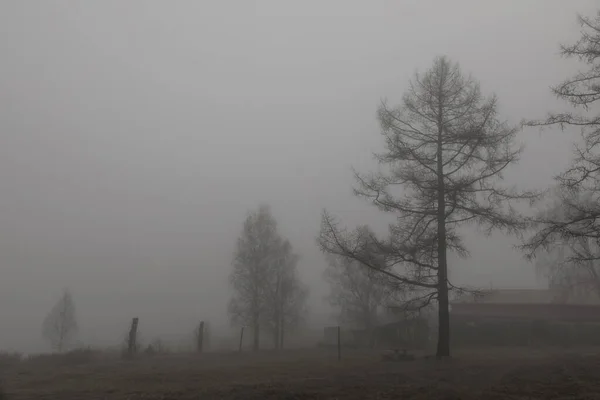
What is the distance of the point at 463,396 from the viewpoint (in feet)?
29.0

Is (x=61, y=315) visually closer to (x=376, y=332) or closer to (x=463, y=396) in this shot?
(x=376, y=332)

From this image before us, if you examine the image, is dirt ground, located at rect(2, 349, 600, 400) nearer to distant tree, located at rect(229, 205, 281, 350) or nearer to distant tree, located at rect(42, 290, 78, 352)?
distant tree, located at rect(229, 205, 281, 350)

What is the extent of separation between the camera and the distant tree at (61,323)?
5182 centimetres

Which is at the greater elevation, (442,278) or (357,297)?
(442,278)

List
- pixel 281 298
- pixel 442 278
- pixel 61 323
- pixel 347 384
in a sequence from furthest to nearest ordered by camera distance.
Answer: pixel 61 323 < pixel 281 298 < pixel 442 278 < pixel 347 384

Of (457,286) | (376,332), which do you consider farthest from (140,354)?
(457,286)

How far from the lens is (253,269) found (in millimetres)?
37188

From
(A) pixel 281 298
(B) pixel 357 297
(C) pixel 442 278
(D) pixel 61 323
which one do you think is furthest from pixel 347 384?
(D) pixel 61 323

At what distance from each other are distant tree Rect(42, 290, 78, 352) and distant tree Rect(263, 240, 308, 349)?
28.8 meters

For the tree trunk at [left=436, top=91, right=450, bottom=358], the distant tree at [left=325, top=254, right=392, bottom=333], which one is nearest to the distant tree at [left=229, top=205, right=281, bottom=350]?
the distant tree at [left=325, top=254, right=392, bottom=333]

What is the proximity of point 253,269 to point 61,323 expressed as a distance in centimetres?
2976

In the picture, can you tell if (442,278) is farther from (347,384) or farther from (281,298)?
(281,298)

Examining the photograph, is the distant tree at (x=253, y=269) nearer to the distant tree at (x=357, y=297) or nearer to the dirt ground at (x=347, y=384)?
the distant tree at (x=357, y=297)

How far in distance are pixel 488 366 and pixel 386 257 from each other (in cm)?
451
